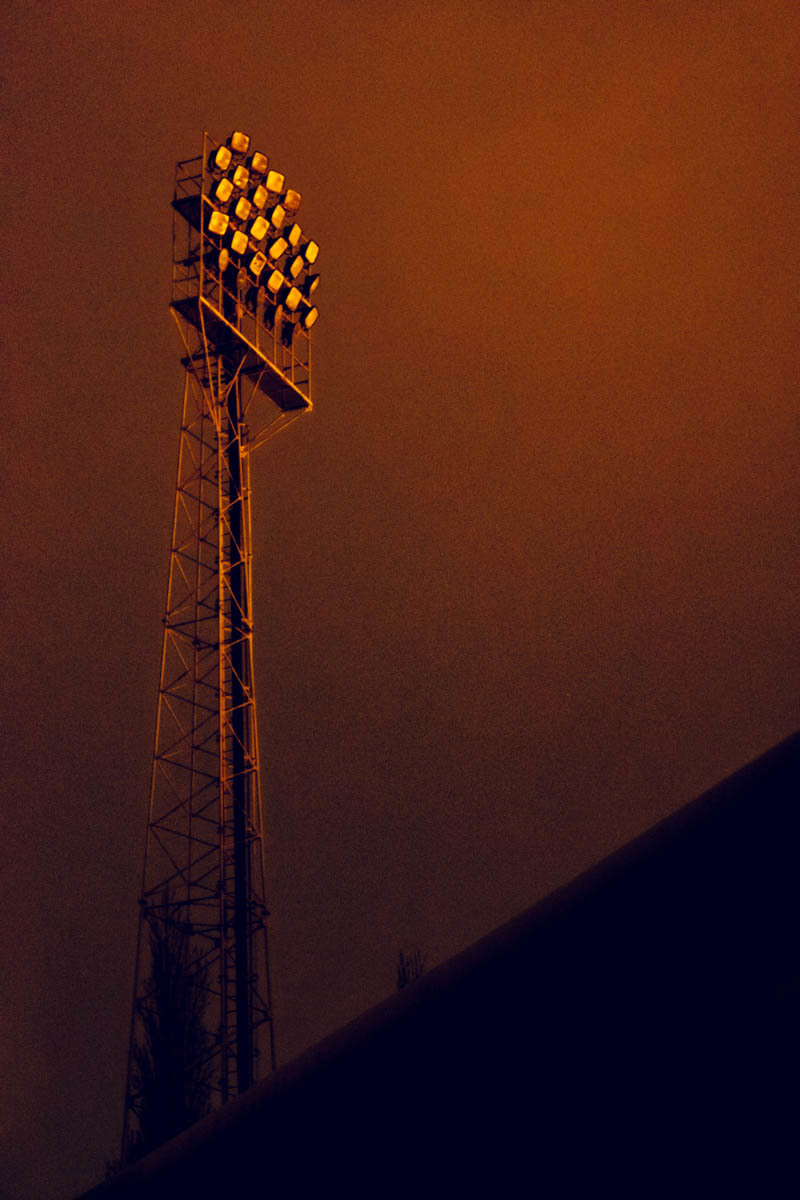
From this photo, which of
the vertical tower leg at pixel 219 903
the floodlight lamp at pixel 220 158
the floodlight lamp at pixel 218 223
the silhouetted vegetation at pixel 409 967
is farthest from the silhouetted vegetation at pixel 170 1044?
the floodlight lamp at pixel 220 158

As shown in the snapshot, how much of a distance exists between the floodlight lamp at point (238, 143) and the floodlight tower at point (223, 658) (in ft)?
0.09

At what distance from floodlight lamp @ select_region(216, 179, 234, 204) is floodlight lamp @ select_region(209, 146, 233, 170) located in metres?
0.19

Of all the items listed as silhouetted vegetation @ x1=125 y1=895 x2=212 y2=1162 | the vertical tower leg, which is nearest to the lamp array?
the vertical tower leg

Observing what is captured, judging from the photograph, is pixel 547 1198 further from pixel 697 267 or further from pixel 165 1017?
pixel 697 267

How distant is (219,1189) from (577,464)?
2028cm

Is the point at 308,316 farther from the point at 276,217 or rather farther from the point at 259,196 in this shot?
the point at 259,196

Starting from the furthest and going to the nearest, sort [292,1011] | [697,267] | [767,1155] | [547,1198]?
[697,267] → [292,1011] → [547,1198] → [767,1155]

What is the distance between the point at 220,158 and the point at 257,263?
A: 123 centimetres

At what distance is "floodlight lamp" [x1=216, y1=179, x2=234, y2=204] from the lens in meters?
13.1

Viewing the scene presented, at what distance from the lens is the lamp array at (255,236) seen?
13.2 m

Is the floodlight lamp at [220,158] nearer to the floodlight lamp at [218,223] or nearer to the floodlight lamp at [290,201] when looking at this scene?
the floodlight lamp at [218,223]

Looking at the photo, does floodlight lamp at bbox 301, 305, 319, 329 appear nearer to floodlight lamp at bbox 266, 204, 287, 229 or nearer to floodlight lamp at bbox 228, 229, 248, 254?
floodlight lamp at bbox 266, 204, 287, 229

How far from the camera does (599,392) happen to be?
2164 centimetres

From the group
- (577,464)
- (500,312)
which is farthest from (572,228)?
(577,464)
